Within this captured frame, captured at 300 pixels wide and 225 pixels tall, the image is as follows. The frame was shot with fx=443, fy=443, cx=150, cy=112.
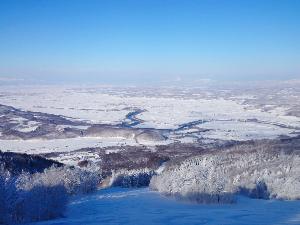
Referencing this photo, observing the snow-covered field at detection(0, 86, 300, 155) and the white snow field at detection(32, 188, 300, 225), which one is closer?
the white snow field at detection(32, 188, 300, 225)

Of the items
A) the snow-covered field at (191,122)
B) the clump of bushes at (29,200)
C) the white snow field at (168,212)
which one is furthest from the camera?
the snow-covered field at (191,122)

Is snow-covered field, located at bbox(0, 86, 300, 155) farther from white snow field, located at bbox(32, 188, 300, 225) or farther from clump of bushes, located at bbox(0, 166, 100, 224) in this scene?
clump of bushes, located at bbox(0, 166, 100, 224)

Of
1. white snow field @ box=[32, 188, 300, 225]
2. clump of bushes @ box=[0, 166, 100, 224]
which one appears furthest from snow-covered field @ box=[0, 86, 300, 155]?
clump of bushes @ box=[0, 166, 100, 224]

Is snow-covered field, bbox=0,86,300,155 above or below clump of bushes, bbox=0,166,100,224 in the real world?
below

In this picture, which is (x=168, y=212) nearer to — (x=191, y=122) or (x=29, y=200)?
(x=29, y=200)

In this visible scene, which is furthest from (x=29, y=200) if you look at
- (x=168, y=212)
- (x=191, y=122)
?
(x=191, y=122)

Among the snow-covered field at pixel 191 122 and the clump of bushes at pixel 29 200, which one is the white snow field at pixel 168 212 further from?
the snow-covered field at pixel 191 122

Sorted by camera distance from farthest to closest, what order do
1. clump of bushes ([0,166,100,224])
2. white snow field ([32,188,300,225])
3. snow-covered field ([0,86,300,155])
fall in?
snow-covered field ([0,86,300,155]) < clump of bushes ([0,166,100,224]) < white snow field ([32,188,300,225])

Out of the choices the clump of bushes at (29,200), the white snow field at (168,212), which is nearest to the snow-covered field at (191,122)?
the white snow field at (168,212)

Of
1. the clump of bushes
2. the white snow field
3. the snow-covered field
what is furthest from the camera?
the snow-covered field
